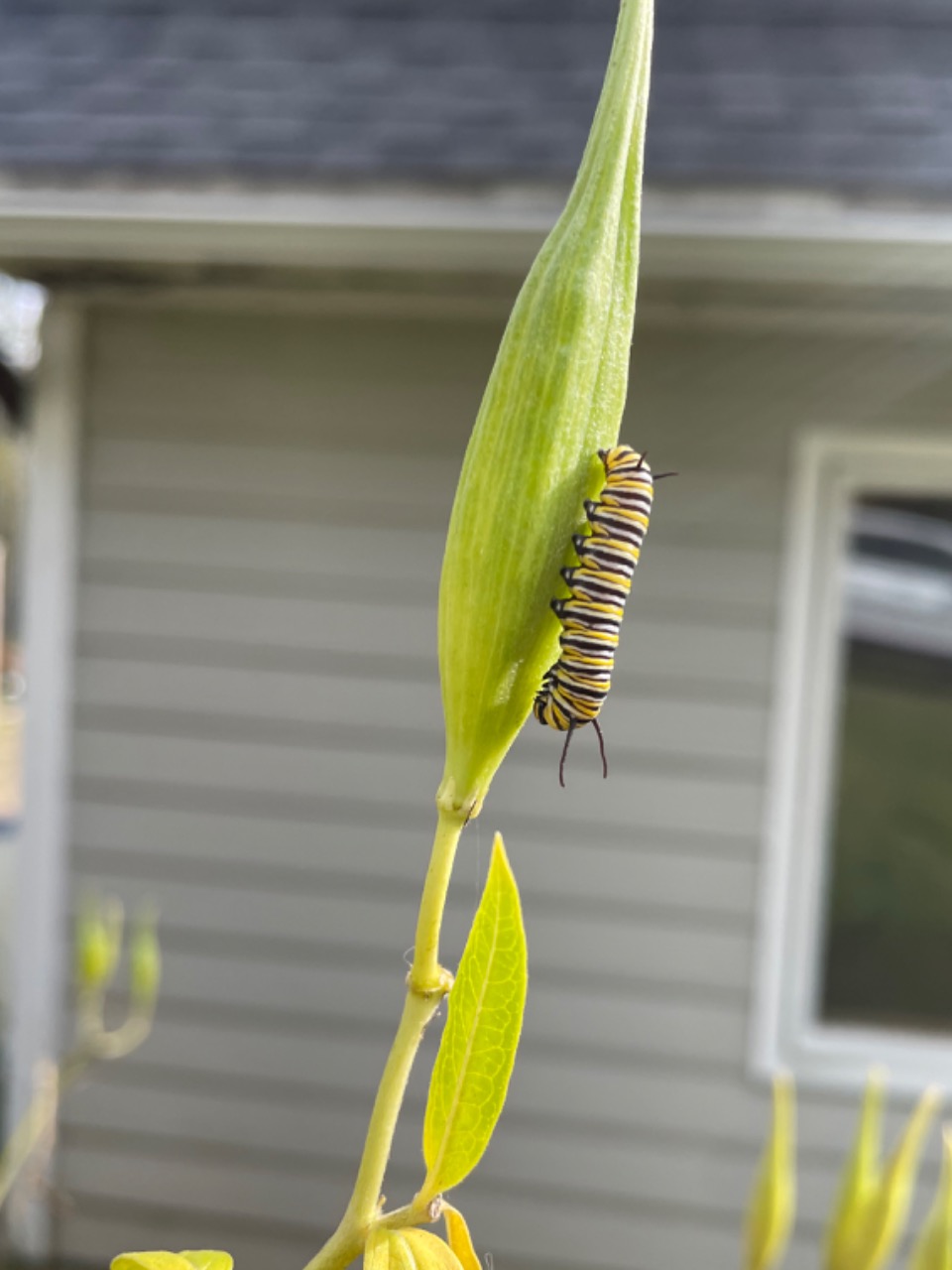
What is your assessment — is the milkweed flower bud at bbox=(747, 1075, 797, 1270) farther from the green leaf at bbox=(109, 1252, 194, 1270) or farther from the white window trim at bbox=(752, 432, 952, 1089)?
the white window trim at bbox=(752, 432, 952, 1089)

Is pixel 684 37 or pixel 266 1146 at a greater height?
pixel 684 37

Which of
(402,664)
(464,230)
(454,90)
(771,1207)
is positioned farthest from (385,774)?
(771,1207)

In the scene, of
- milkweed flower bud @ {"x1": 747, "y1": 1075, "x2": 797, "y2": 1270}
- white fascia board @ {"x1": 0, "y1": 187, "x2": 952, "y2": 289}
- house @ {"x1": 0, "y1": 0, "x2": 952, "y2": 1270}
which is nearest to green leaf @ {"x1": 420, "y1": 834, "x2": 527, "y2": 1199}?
milkweed flower bud @ {"x1": 747, "y1": 1075, "x2": 797, "y2": 1270}

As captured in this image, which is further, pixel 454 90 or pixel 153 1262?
pixel 454 90

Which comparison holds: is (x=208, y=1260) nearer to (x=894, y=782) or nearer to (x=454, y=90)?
(x=454, y=90)

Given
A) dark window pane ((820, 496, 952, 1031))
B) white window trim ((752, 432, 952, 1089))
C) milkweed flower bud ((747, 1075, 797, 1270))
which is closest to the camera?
milkweed flower bud ((747, 1075, 797, 1270))

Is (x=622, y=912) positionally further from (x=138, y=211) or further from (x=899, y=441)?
(x=138, y=211)

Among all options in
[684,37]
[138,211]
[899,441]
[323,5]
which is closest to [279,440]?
[138,211]
